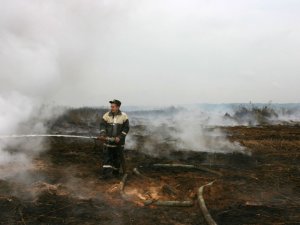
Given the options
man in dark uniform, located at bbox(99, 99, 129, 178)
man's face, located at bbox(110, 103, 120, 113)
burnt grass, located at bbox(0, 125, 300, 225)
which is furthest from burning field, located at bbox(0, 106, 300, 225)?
man's face, located at bbox(110, 103, 120, 113)

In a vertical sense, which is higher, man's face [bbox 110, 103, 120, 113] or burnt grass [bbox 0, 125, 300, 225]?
man's face [bbox 110, 103, 120, 113]

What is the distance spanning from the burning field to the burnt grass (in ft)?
0.06

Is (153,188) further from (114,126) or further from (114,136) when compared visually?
(114,126)

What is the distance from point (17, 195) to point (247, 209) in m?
4.92

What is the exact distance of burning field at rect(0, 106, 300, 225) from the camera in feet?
23.0

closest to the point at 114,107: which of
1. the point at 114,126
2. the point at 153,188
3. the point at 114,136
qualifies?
the point at 114,126

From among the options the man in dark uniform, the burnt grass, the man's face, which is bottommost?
the burnt grass

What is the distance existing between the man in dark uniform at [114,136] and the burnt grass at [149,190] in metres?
0.46

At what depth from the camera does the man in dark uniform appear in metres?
9.78

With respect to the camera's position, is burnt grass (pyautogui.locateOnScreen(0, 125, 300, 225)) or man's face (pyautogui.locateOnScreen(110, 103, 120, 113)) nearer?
burnt grass (pyautogui.locateOnScreen(0, 125, 300, 225))

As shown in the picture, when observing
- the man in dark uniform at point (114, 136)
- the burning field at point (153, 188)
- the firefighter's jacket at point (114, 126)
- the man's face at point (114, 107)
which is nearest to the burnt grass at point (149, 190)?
the burning field at point (153, 188)

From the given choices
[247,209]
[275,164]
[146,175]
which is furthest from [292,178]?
[146,175]

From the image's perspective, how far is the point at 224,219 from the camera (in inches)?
273

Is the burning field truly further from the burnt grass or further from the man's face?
the man's face
